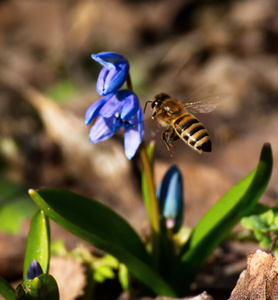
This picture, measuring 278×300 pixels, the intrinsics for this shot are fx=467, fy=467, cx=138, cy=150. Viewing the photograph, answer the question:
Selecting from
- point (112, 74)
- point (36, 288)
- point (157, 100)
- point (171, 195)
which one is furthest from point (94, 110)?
point (36, 288)

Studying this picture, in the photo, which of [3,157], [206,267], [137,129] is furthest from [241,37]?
[137,129]

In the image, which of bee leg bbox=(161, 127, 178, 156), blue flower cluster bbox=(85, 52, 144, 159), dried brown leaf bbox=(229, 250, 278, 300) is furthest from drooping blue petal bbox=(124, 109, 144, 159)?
dried brown leaf bbox=(229, 250, 278, 300)

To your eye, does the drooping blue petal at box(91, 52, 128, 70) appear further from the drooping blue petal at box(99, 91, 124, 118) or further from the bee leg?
the bee leg

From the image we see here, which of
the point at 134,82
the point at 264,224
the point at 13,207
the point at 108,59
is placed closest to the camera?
the point at 108,59

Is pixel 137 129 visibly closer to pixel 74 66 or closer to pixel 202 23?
pixel 74 66

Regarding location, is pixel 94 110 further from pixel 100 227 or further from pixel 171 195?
pixel 171 195
